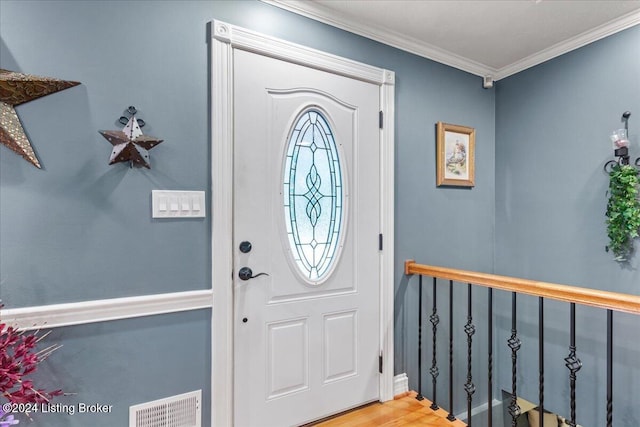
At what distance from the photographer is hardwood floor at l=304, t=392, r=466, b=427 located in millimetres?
2049

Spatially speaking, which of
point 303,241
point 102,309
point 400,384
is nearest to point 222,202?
point 303,241

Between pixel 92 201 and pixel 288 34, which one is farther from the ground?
pixel 288 34

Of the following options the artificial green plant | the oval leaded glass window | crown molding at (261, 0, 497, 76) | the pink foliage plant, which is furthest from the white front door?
the artificial green plant

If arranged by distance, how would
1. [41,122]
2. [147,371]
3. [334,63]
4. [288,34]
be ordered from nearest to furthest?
[41,122], [147,371], [288,34], [334,63]

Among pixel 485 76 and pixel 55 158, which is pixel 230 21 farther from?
pixel 485 76

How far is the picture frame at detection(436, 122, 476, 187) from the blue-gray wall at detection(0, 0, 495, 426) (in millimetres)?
1388

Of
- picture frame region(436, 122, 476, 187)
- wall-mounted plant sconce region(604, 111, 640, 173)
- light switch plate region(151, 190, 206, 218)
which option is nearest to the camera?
light switch plate region(151, 190, 206, 218)


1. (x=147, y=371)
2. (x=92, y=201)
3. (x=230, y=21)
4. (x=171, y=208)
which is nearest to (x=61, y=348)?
(x=147, y=371)

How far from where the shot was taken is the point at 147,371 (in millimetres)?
1608

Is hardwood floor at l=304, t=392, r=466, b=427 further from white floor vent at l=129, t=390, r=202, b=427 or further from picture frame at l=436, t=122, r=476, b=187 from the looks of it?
picture frame at l=436, t=122, r=476, b=187

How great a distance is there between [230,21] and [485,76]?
84.8 inches

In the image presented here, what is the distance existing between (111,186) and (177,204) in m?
0.29

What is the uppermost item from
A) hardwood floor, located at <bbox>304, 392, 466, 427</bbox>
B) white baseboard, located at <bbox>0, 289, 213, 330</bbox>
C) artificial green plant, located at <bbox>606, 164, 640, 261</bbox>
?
artificial green plant, located at <bbox>606, 164, 640, 261</bbox>

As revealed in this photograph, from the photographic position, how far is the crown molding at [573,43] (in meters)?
2.16
